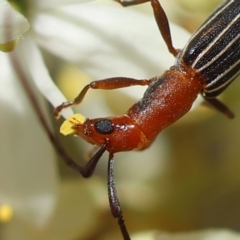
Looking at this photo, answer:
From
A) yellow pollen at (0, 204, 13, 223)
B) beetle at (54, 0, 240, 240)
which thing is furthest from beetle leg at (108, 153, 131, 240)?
yellow pollen at (0, 204, 13, 223)

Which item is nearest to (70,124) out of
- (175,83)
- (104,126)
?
(104,126)

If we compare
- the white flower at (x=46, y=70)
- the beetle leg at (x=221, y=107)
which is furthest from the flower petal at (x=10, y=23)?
the beetle leg at (x=221, y=107)

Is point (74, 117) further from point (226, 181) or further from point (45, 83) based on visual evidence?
point (226, 181)

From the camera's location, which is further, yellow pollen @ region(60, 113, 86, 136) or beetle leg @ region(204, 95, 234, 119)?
beetle leg @ region(204, 95, 234, 119)

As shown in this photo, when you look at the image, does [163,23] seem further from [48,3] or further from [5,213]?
[5,213]

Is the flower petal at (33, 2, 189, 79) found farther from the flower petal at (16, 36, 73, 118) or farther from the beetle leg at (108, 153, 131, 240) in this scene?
the beetle leg at (108, 153, 131, 240)

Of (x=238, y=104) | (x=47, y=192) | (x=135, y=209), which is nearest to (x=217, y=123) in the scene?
(x=238, y=104)

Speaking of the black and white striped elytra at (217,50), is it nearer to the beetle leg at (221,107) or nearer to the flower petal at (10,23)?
the beetle leg at (221,107)
